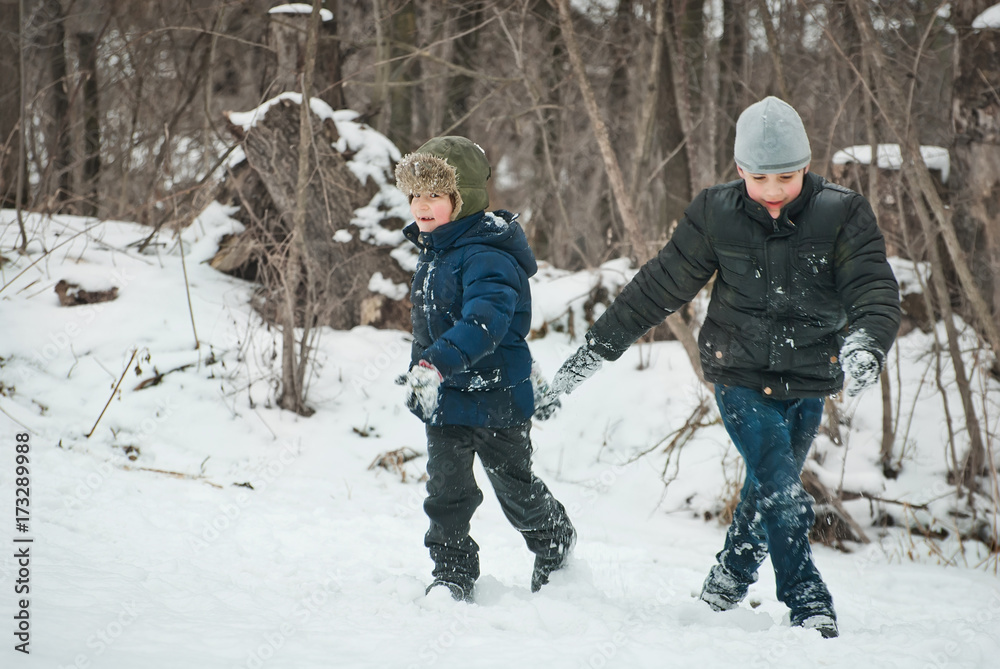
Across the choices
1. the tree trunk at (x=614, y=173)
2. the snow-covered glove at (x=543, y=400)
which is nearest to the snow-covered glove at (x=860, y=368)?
the snow-covered glove at (x=543, y=400)

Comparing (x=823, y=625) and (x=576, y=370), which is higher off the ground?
(x=576, y=370)

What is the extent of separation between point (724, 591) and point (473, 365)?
1186mm

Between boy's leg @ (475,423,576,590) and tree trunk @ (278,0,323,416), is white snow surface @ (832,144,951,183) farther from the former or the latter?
boy's leg @ (475,423,576,590)

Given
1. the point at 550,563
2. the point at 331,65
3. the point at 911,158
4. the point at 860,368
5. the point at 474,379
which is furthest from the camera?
the point at 331,65

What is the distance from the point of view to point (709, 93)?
34.7ft

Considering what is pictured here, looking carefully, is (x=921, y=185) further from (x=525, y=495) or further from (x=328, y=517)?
(x=328, y=517)

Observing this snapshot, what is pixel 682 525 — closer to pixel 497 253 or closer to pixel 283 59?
pixel 497 253

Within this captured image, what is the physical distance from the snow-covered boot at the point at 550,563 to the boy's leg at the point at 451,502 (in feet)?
0.89

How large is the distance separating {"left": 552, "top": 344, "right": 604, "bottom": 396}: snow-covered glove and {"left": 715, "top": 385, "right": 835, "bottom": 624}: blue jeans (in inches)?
17.5

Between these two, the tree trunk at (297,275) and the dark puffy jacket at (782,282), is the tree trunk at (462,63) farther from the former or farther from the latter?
the dark puffy jacket at (782,282)

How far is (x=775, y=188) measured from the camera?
2.39 metres

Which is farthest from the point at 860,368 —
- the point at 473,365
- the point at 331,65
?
the point at 331,65

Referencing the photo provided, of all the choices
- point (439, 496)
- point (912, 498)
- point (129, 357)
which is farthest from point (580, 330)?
Answer: point (439, 496)

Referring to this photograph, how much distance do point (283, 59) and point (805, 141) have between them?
5.18 meters
